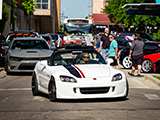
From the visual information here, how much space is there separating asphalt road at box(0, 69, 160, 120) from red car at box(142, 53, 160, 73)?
6517 mm

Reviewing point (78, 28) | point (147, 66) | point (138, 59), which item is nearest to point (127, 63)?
point (147, 66)

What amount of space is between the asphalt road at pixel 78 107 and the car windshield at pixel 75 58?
1.00 m

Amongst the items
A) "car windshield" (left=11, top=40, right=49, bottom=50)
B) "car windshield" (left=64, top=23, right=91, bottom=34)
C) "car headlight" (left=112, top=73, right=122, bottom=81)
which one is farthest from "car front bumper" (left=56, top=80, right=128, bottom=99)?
"car windshield" (left=64, top=23, right=91, bottom=34)

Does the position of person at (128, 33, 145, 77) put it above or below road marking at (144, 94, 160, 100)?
above

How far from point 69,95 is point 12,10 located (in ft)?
123

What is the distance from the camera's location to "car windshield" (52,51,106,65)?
424 inches

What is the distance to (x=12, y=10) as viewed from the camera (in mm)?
45906

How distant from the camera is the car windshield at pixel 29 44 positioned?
18156mm

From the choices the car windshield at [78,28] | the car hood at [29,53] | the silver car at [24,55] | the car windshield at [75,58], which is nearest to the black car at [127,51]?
the silver car at [24,55]

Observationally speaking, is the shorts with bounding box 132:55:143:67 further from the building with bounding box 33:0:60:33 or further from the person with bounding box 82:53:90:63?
the building with bounding box 33:0:60:33

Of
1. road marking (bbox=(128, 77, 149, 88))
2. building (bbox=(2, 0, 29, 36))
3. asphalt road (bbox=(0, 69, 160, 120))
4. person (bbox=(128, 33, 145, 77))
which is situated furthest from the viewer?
building (bbox=(2, 0, 29, 36))

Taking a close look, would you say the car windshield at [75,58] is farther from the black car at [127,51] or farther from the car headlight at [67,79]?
the black car at [127,51]

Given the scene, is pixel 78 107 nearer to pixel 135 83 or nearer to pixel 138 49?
pixel 135 83

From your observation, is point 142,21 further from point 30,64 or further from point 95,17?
point 95,17
